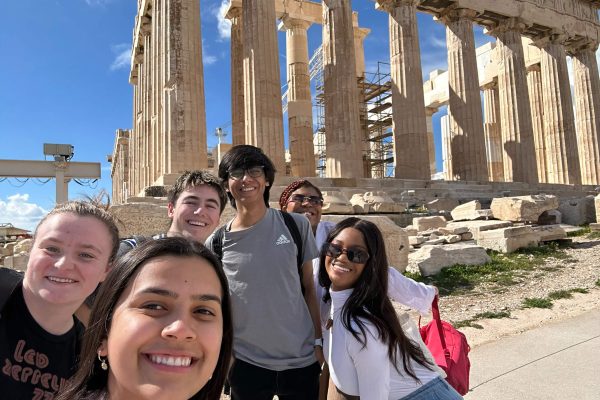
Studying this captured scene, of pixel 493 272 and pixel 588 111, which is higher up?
pixel 588 111

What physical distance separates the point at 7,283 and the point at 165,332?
1012mm

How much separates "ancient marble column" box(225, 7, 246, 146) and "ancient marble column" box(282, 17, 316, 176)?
2.55 metres

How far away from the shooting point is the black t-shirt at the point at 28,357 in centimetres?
161

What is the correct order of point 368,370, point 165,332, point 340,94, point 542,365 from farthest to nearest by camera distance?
point 340,94 < point 542,365 < point 368,370 < point 165,332

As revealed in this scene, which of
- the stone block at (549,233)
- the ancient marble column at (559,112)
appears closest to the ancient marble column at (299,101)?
the stone block at (549,233)

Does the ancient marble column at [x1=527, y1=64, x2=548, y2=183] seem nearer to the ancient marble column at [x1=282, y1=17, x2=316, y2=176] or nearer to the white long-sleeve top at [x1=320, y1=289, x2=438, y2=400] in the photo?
the ancient marble column at [x1=282, y1=17, x2=316, y2=176]

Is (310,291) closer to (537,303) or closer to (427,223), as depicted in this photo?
(537,303)

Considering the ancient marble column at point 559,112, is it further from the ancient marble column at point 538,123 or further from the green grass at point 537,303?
the green grass at point 537,303

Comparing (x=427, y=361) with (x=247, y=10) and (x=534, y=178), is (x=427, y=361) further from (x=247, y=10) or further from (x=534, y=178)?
(x=534, y=178)

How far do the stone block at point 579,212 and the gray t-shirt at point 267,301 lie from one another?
16872 mm

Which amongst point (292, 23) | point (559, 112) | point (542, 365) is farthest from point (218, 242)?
point (559, 112)

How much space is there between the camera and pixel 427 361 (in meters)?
2.11

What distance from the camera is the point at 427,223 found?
12922 mm

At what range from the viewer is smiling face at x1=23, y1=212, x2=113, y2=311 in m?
1.72
